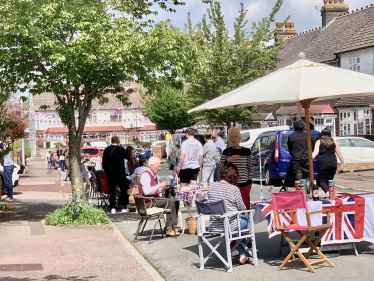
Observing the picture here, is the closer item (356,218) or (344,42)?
(356,218)

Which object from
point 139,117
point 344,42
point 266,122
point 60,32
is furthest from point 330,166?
point 139,117

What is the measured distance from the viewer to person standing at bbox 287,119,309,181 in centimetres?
1149

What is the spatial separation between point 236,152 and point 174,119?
171ft

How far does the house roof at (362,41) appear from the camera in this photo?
1408 inches

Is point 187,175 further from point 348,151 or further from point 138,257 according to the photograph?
point 348,151

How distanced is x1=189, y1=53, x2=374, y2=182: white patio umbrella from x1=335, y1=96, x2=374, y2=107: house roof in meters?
26.8

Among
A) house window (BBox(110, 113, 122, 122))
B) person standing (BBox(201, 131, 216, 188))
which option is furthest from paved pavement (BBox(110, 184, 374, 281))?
house window (BBox(110, 113, 122, 122))

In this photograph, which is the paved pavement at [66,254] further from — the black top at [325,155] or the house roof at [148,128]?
the house roof at [148,128]

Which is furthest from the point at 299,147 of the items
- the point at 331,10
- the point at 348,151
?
the point at 331,10

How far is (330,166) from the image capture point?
1086cm

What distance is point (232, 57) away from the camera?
117 ft

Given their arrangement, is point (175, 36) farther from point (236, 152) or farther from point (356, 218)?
point (356, 218)

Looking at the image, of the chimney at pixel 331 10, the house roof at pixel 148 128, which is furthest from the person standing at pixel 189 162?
the house roof at pixel 148 128

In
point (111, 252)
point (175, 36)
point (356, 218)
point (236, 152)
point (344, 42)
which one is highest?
point (344, 42)
